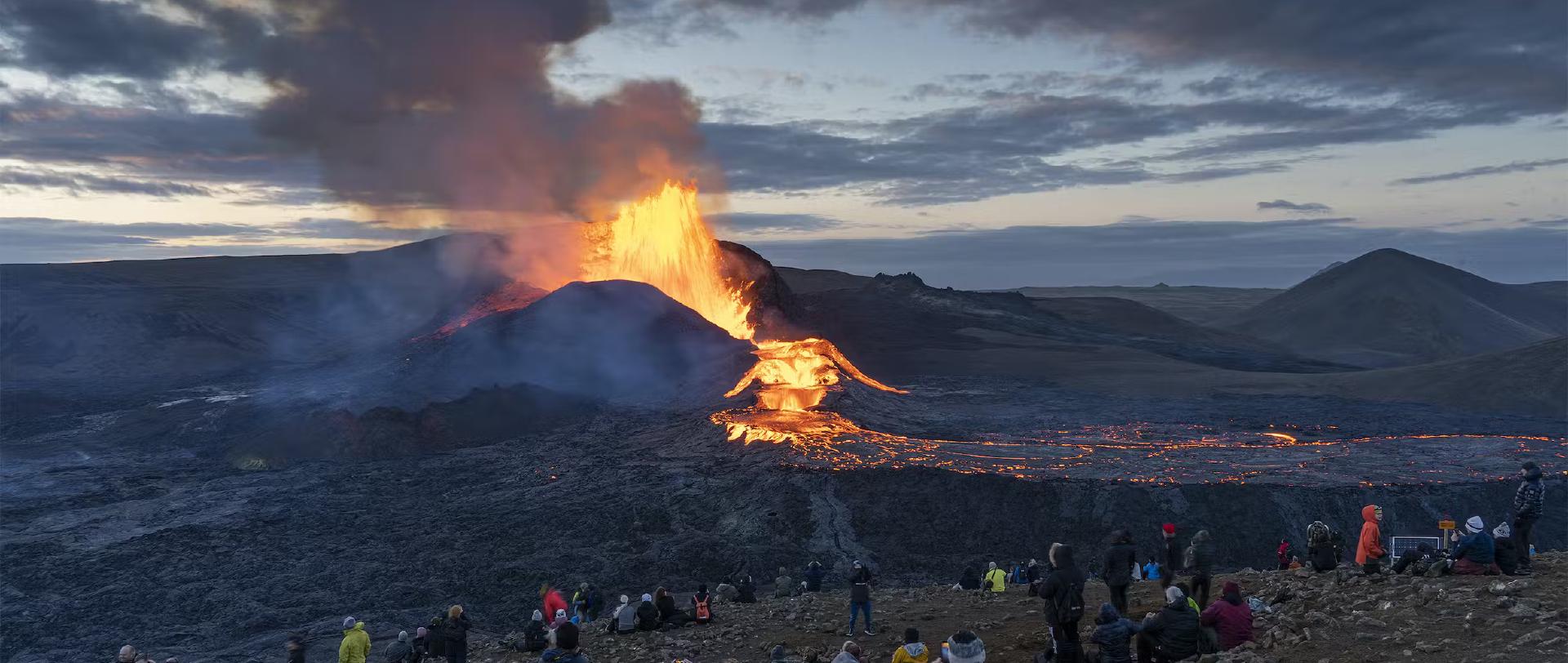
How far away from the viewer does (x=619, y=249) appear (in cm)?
7769

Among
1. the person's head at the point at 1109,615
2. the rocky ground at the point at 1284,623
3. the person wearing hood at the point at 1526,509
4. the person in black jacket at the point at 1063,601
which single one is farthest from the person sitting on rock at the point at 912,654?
the person wearing hood at the point at 1526,509

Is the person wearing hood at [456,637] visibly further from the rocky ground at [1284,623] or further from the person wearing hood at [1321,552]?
the person wearing hood at [1321,552]

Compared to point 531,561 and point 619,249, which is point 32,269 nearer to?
point 619,249

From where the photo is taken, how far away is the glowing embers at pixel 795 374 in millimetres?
52375

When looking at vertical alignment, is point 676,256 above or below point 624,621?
above

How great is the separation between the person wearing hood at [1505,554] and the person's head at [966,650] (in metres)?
8.00

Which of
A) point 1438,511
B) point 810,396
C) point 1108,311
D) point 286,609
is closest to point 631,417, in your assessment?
point 810,396

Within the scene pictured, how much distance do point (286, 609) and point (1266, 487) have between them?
28.2m

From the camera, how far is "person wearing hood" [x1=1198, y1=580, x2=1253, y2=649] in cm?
1211

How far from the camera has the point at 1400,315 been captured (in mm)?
114500

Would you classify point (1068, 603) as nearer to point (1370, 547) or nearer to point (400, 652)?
point (1370, 547)

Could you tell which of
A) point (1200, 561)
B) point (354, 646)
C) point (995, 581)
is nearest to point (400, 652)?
point (354, 646)

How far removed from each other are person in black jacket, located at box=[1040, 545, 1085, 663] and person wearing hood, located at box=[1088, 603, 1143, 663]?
1.77 feet

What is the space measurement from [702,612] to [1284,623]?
1021cm
